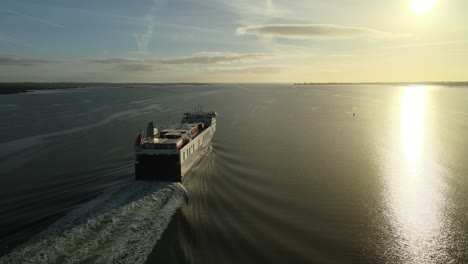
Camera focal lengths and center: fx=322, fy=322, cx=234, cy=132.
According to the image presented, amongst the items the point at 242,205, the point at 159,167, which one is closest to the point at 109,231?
the point at 159,167

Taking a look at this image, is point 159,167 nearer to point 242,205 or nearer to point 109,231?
point 242,205

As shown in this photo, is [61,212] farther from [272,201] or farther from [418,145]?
[418,145]

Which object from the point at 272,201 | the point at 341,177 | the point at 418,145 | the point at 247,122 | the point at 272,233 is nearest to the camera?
the point at 272,233

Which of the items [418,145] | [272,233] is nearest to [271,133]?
[418,145]

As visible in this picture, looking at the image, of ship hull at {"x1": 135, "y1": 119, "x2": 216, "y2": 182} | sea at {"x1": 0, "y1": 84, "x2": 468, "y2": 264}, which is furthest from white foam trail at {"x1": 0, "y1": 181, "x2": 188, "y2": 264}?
ship hull at {"x1": 135, "y1": 119, "x2": 216, "y2": 182}

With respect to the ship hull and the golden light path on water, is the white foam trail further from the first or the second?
the golden light path on water

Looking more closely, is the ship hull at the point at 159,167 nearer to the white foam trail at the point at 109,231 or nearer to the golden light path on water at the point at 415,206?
the white foam trail at the point at 109,231

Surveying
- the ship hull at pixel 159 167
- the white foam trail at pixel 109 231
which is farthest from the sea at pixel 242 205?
the ship hull at pixel 159 167
